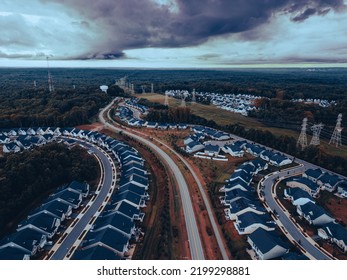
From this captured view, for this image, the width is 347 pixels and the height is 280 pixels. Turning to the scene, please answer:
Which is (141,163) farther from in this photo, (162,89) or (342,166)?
(162,89)

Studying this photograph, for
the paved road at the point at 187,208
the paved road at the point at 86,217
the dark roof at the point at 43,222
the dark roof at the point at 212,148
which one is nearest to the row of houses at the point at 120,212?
the dark roof at the point at 43,222

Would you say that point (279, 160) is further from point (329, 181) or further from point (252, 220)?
point (252, 220)

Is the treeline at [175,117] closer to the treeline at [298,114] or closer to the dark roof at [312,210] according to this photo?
the treeline at [298,114]

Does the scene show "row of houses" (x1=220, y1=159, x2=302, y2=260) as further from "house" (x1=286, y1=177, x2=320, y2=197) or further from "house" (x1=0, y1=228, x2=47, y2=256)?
"house" (x1=0, y1=228, x2=47, y2=256)

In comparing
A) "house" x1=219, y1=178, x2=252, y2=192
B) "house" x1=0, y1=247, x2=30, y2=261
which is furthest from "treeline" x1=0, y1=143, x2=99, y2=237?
"house" x1=219, y1=178, x2=252, y2=192

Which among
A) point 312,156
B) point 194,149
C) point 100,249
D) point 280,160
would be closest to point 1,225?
point 100,249
